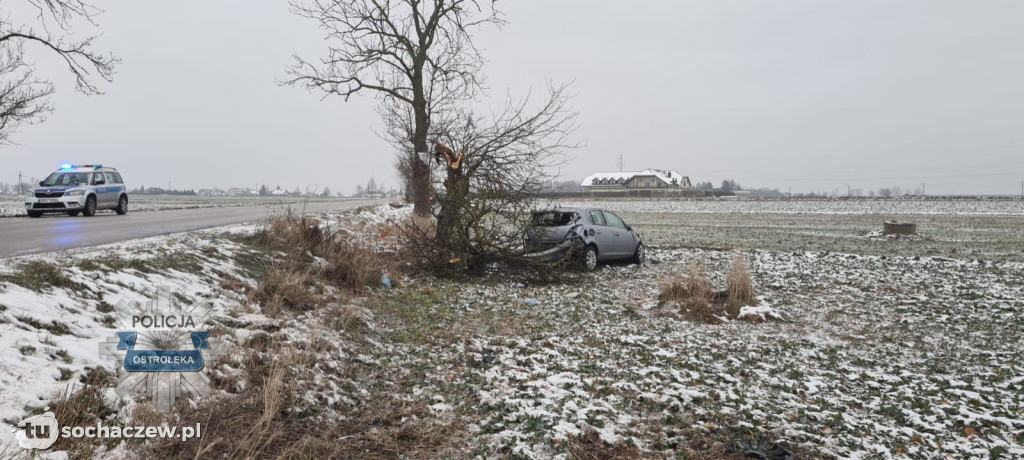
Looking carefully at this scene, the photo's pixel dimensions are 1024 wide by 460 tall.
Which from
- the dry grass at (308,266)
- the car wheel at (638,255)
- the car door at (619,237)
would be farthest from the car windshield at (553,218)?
the dry grass at (308,266)

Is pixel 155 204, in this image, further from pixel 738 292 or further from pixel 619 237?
pixel 738 292

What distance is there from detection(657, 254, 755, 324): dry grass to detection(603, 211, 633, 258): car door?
3919 millimetres

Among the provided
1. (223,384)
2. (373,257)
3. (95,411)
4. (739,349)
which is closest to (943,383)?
(739,349)

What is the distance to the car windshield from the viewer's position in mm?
12406

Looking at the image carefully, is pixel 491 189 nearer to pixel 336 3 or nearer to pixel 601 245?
pixel 601 245

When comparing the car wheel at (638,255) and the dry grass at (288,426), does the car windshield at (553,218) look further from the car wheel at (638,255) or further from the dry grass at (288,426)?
the dry grass at (288,426)

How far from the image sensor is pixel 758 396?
5.36 metres

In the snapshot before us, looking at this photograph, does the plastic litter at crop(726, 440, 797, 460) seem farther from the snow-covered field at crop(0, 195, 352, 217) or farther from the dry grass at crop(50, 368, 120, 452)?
the snow-covered field at crop(0, 195, 352, 217)

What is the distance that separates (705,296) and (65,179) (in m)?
21.8

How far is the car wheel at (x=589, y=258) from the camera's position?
13070mm

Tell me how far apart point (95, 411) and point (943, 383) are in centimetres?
755

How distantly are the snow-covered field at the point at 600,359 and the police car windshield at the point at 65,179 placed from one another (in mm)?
13130

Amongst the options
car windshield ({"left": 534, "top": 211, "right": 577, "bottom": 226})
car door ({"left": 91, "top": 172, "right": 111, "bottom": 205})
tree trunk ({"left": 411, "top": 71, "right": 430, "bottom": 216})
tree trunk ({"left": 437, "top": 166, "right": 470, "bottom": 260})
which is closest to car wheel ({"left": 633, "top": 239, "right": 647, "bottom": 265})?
car windshield ({"left": 534, "top": 211, "right": 577, "bottom": 226})

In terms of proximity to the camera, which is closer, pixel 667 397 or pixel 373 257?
pixel 667 397
